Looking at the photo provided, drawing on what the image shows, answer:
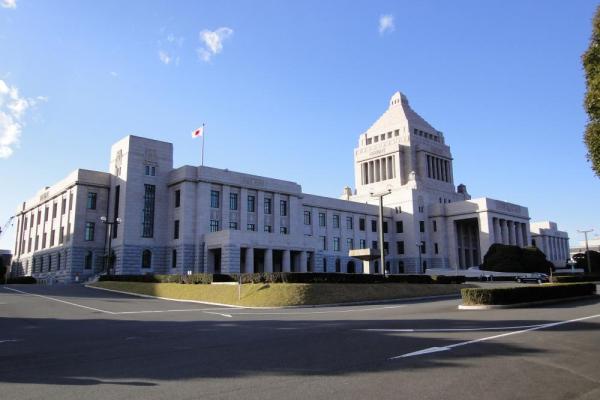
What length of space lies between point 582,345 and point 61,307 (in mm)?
24875

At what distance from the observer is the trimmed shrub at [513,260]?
71812 mm

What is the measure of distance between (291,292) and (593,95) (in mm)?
18675

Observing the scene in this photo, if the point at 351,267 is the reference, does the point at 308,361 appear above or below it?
below

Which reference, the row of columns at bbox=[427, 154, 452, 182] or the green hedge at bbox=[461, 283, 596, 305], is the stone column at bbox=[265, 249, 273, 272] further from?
the row of columns at bbox=[427, 154, 452, 182]

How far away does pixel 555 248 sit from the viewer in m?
123

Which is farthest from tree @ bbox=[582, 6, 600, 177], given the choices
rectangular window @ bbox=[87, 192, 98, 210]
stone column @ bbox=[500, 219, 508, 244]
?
stone column @ bbox=[500, 219, 508, 244]

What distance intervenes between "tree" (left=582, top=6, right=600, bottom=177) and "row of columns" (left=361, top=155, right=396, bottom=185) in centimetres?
8291

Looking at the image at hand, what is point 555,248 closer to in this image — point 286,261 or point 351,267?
point 351,267

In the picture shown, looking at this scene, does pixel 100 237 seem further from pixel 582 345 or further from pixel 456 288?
pixel 582 345

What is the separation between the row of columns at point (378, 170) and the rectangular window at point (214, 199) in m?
50.1

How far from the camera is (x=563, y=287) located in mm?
28484

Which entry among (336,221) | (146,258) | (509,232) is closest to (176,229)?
(146,258)

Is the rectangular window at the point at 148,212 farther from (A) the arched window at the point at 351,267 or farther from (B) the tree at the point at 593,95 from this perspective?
(B) the tree at the point at 593,95

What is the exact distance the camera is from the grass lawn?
29.4 meters
